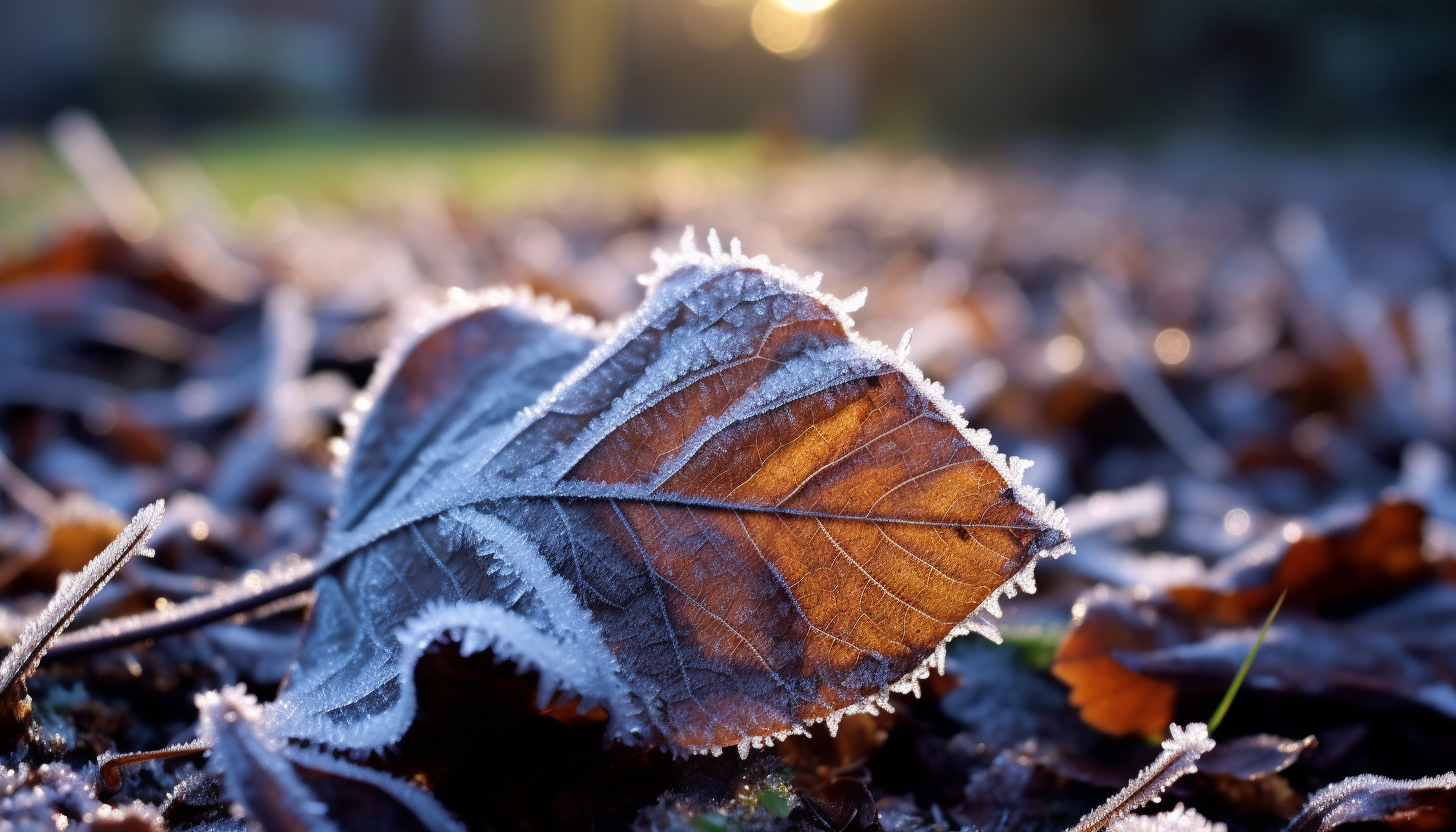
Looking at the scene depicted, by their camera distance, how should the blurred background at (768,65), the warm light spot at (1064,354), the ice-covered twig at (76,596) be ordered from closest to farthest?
1. the ice-covered twig at (76,596)
2. the warm light spot at (1064,354)
3. the blurred background at (768,65)

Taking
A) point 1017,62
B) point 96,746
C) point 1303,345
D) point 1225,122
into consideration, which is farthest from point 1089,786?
point 1017,62

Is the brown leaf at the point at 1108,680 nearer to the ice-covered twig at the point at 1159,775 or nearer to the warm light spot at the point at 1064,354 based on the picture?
the ice-covered twig at the point at 1159,775

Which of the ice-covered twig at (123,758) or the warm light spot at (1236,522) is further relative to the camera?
→ the warm light spot at (1236,522)

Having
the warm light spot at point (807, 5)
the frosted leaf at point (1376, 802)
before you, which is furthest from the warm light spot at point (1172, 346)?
the warm light spot at point (807, 5)

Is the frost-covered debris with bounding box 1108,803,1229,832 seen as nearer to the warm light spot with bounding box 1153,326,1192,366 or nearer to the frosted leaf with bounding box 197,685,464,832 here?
the frosted leaf with bounding box 197,685,464,832

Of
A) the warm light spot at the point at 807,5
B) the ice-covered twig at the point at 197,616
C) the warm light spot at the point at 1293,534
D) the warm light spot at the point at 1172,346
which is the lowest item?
the ice-covered twig at the point at 197,616

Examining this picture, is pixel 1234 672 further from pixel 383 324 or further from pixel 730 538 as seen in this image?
pixel 383 324

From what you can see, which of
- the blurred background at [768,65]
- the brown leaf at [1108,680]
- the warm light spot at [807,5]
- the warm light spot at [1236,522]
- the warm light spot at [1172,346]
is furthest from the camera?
the warm light spot at [807,5]

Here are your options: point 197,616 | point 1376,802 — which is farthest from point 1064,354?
point 197,616
